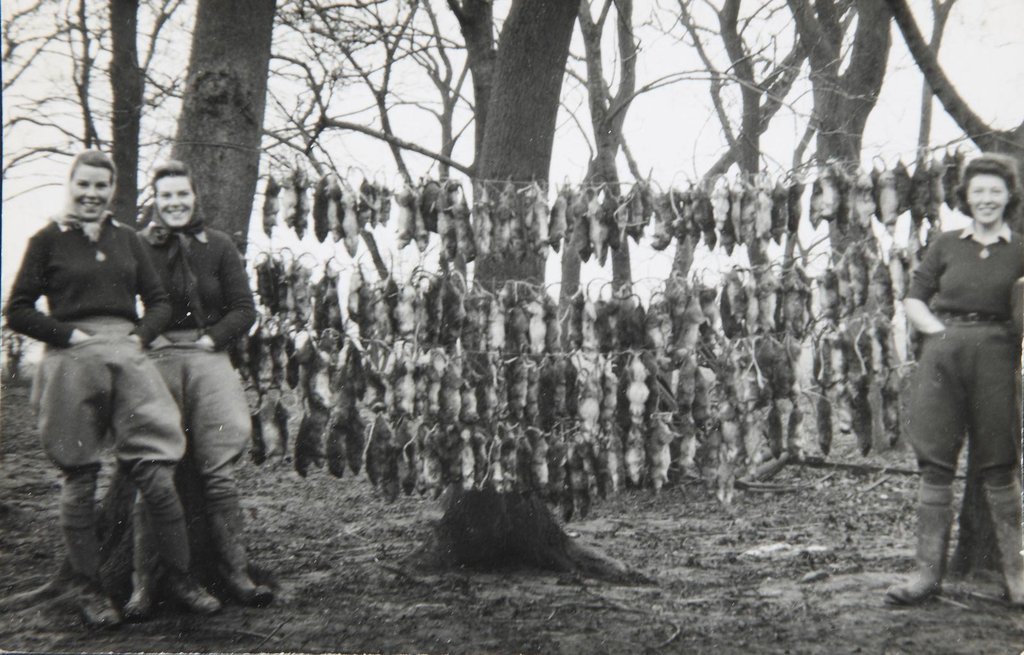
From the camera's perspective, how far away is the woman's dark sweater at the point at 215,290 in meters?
3.82

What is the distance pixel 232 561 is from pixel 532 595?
1.37m

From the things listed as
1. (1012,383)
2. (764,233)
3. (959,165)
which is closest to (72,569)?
(764,233)

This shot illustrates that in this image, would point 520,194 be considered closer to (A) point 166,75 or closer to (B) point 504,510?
(B) point 504,510

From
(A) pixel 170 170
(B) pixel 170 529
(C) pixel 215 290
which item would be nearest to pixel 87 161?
(A) pixel 170 170

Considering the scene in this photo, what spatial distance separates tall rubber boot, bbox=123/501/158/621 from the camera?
3684mm

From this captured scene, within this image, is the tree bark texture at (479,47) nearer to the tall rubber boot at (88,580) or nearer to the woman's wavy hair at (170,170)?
the woman's wavy hair at (170,170)

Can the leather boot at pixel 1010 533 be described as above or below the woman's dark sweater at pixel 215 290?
below

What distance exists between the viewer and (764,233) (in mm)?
4098

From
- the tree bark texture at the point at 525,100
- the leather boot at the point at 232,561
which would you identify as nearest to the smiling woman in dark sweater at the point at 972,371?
the tree bark texture at the point at 525,100

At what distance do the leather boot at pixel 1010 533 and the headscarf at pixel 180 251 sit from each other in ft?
11.6

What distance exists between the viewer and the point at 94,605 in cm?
368

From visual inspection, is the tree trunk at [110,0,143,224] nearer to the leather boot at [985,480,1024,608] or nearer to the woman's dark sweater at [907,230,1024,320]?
the woman's dark sweater at [907,230,1024,320]

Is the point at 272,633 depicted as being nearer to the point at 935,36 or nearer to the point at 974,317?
the point at 974,317

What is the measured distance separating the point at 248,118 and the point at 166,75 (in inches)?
39.1
